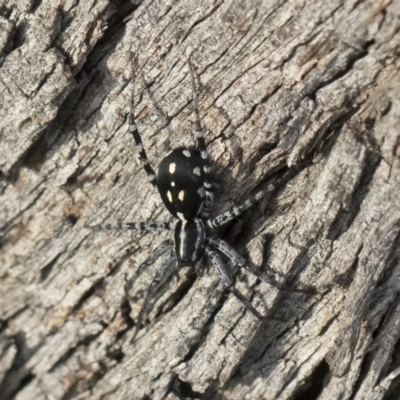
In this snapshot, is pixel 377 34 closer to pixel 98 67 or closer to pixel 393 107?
pixel 393 107

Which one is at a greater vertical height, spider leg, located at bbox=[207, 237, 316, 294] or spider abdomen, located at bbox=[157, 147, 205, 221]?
spider abdomen, located at bbox=[157, 147, 205, 221]

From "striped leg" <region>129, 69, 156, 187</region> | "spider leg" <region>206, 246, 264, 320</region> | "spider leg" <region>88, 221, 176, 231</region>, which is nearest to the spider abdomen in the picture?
"striped leg" <region>129, 69, 156, 187</region>

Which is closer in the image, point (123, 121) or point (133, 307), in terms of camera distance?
point (123, 121)

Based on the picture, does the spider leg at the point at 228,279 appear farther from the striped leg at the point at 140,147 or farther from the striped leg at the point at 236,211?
the striped leg at the point at 140,147

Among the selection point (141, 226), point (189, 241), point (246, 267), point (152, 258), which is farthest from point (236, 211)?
point (152, 258)

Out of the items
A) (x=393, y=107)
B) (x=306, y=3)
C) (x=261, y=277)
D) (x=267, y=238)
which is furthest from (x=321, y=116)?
(x=261, y=277)

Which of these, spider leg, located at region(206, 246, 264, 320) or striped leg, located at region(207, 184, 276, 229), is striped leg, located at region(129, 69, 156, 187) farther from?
spider leg, located at region(206, 246, 264, 320)

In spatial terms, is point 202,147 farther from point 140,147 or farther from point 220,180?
point 140,147
